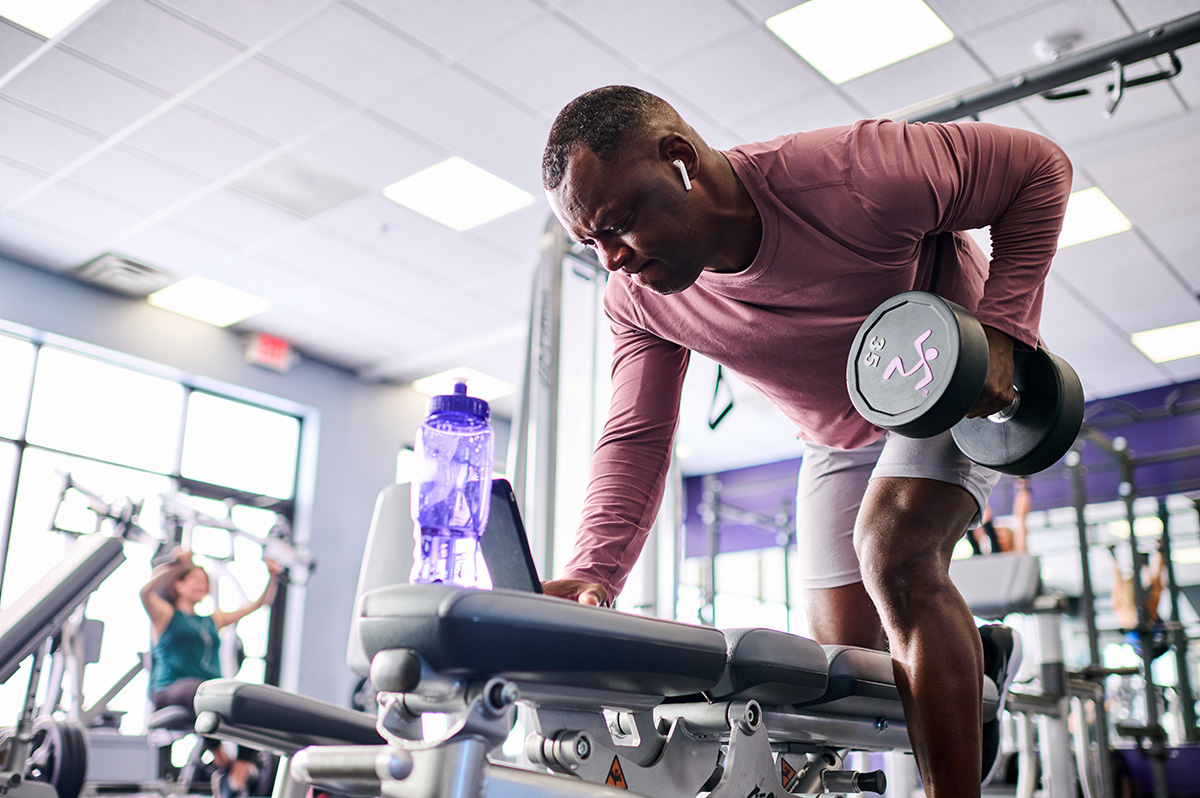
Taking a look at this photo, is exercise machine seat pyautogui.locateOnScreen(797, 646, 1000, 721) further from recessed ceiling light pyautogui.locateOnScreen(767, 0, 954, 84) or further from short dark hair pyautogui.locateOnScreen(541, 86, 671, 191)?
recessed ceiling light pyautogui.locateOnScreen(767, 0, 954, 84)

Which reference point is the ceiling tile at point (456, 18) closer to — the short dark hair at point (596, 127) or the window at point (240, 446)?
the short dark hair at point (596, 127)

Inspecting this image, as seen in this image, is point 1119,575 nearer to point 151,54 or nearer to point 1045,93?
point 1045,93

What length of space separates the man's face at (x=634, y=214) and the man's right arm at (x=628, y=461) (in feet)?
0.83

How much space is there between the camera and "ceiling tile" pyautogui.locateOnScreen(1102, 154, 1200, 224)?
437cm

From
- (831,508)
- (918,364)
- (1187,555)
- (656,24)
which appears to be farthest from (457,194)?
(1187,555)

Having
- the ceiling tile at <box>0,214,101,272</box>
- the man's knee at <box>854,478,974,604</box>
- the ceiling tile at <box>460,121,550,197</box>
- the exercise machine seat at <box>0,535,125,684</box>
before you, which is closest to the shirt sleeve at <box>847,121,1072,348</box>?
the man's knee at <box>854,478,974,604</box>

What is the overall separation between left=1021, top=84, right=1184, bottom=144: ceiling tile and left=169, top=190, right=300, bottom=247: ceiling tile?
10.8ft

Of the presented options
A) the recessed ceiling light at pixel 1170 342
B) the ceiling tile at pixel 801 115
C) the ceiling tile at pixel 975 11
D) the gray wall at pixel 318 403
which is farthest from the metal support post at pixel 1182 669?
the gray wall at pixel 318 403

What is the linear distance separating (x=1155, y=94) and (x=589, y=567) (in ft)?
11.8

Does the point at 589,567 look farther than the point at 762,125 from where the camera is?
No

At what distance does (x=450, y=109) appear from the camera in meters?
4.01

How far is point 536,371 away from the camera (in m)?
2.88

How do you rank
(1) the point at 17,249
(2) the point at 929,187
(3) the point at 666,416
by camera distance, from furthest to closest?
1. (1) the point at 17,249
2. (3) the point at 666,416
3. (2) the point at 929,187

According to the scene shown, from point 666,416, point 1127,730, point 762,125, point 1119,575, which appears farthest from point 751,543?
point 666,416
